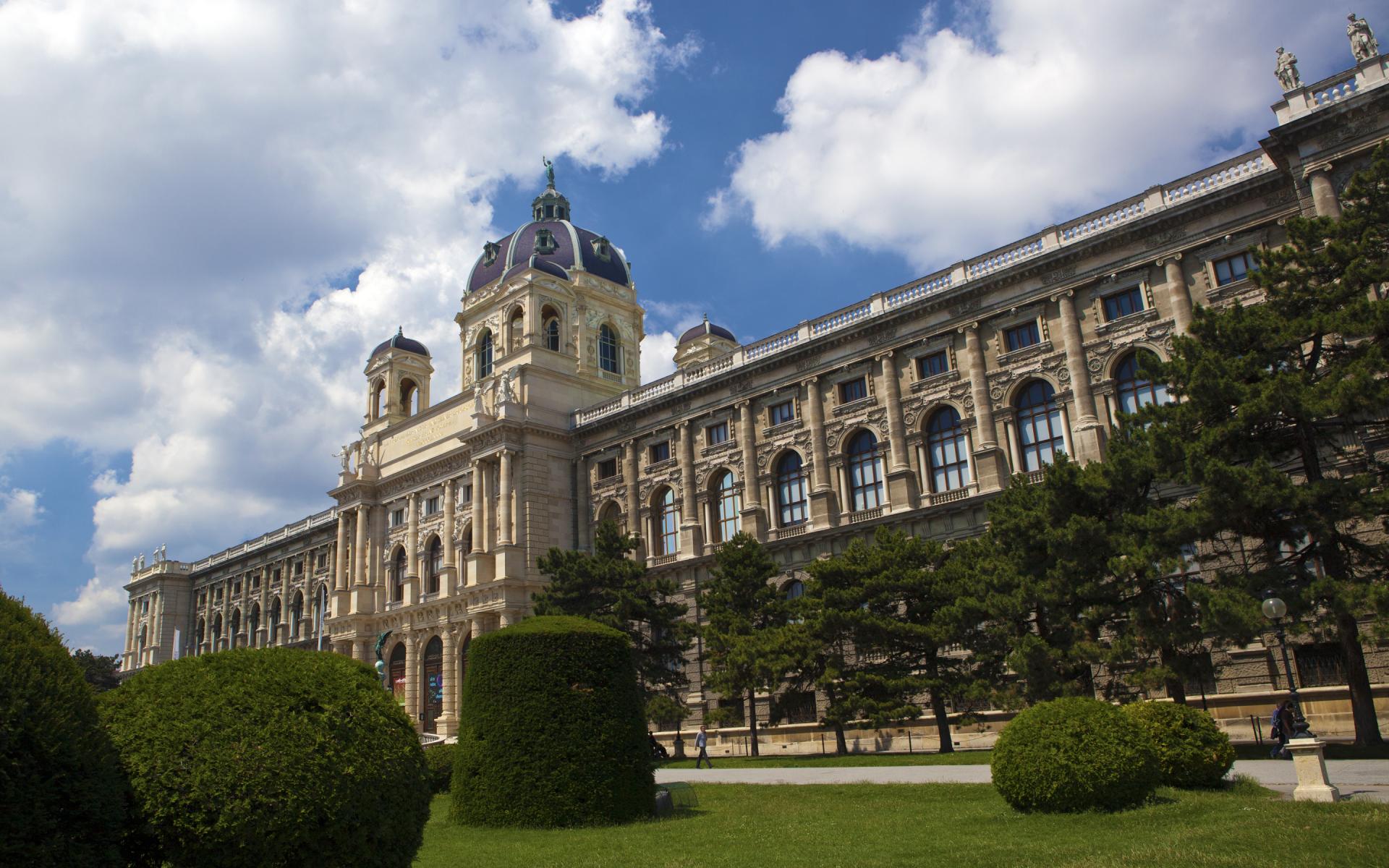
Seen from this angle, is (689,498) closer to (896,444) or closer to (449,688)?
(896,444)

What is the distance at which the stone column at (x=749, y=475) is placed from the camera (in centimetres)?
4575

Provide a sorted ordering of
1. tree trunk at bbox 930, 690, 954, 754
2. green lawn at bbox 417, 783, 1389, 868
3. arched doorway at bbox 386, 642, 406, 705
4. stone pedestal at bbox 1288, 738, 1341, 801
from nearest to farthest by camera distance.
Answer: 1. green lawn at bbox 417, 783, 1389, 868
2. stone pedestal at bbox 1288, 738, 1341, 801
3. tree trunk at bbox 930, 690, 954, 754
4. arched doorway at bbox 386, 642, 406, 705

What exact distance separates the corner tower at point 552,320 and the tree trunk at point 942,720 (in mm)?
30999

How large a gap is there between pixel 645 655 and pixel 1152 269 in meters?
24.0

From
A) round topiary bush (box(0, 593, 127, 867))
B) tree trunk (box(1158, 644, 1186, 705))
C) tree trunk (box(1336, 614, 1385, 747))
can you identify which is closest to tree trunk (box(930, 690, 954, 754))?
tree trunk (box(1158, 644, 1186, 705))

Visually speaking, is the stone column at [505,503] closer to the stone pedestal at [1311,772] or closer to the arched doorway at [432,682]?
the arched doorway at [432,682]

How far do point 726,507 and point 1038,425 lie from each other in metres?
15.8

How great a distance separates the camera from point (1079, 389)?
3631cm

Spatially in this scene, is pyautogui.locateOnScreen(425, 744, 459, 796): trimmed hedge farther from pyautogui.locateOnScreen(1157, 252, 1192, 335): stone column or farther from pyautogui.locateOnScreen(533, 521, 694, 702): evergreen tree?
pyautogui.locateOnScreen(1157, 252, 1192, 335): stone column

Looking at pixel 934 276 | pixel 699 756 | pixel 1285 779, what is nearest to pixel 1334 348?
pixel 1285 779

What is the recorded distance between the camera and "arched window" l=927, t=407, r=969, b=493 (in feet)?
131

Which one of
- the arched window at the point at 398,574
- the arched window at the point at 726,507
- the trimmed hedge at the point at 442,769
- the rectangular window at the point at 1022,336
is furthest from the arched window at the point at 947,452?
the arched window at the point at 398,574

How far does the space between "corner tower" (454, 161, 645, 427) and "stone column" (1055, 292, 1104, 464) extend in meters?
29.2

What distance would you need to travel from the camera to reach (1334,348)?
24141mm
